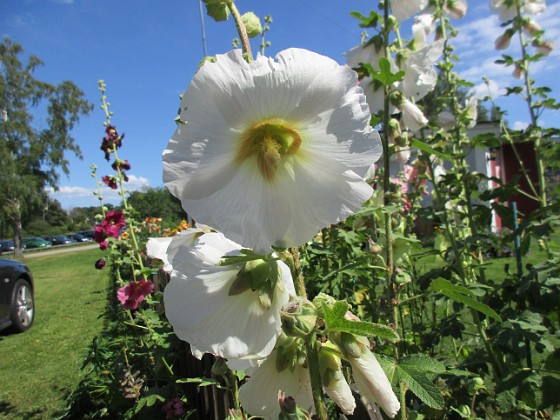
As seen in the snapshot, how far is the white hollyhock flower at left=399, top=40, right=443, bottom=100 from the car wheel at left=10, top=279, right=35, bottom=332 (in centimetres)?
735

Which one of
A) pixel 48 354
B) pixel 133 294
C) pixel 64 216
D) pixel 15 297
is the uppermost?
pixel 64 216

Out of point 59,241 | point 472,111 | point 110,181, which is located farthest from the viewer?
point 59,241

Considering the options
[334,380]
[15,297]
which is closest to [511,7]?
[334,380]

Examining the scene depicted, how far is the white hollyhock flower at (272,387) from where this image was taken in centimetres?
82

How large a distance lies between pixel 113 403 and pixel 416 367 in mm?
2823

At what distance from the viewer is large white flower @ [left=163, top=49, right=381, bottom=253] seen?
1.94 ft

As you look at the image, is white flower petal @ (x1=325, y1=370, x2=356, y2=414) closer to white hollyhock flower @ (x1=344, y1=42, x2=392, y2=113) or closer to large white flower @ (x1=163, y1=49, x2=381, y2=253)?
large white flower @ (x1=163, y1=49, x2=381, y2=253)

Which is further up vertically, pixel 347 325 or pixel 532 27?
pixel 532 27

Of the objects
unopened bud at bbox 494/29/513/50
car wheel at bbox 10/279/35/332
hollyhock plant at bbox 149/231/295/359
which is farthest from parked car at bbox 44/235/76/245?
hollyhock plant at bbox 149/231/295/359

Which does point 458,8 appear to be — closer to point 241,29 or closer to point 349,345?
point 241,29

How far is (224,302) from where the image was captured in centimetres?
73

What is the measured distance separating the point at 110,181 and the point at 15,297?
4.66 metres

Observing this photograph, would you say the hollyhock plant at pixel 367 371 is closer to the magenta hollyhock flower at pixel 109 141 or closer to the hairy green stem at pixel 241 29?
the hairy green stem at pixel 241 29

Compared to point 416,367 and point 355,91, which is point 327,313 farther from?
point 416,367
